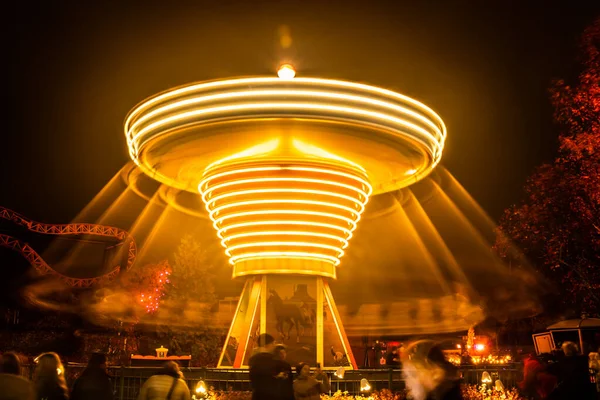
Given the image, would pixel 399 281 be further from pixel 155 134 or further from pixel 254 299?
pixel 155 134

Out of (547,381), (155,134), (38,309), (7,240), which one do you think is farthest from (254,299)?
(7,240)

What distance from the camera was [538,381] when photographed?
28.6 ft

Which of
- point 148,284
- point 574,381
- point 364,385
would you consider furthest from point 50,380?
point 148,284

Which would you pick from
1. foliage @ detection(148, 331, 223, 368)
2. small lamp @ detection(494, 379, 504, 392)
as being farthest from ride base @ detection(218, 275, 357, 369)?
foliage @ detection(148, 331, 223, 368)

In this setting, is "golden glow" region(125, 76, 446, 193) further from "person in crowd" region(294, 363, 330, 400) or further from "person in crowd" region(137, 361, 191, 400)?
Answer: "person in crowd" region(137, 361, 191, 400)

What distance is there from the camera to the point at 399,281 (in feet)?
163

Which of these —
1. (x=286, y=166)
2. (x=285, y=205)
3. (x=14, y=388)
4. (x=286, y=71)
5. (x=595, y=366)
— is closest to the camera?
(x=14, y=388)

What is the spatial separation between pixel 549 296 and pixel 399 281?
11.0m

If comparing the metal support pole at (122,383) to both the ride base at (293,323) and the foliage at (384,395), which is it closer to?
the foliage at (384,395)

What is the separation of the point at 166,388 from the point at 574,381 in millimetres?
4981

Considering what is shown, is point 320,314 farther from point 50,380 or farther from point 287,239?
point 50,380

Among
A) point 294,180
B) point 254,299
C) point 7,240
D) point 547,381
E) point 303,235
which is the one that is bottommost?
point 547,381

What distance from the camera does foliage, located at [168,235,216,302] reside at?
44.8m

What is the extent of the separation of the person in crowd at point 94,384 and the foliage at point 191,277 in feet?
121
